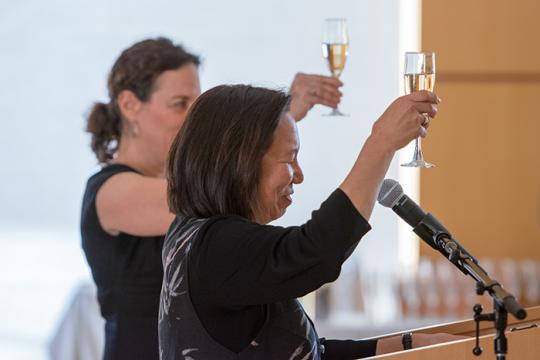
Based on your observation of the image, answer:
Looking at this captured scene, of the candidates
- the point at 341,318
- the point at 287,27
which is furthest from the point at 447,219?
the point at 341,318

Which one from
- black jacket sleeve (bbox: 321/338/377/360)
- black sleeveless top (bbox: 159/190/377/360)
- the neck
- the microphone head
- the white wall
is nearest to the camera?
black sleeveless top (bbox: 159/190/377/360)

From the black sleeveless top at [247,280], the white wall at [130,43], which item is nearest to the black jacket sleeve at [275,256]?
the black sleeveless top at [247,280]

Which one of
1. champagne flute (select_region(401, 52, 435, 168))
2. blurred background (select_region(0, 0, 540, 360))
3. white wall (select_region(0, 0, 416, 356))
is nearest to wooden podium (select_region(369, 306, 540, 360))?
champagne flute (select_region(401, 52, 435, 168))

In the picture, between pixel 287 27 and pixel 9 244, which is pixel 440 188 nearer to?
pixel 287 27

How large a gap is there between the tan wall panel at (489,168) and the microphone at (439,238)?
5.70 metres

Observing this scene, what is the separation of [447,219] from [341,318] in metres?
2.40

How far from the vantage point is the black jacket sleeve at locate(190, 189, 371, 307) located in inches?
61.7

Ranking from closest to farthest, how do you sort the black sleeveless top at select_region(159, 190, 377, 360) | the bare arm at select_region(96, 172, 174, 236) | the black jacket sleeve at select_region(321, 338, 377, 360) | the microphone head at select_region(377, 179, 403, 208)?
1. the black sleeveless top at select_region(159, 190, 377, 360)
2. the microphone head at select_region(377, 179, 403, 208)
3. the black jacket sleeve at select_region(321, 338, 377, 360)
4. the bare arm at select_region(96, 172, 174, 236)

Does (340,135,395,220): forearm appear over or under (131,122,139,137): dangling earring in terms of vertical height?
over

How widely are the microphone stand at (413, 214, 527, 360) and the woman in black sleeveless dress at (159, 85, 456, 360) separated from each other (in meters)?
0.12

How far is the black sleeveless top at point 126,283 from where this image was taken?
251 cm

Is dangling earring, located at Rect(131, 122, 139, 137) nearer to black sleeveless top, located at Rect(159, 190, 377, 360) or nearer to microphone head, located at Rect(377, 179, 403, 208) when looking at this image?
black sleeveless top, located at Rect(159, 190, 377, 360)

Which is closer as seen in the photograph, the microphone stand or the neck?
the microphone stand

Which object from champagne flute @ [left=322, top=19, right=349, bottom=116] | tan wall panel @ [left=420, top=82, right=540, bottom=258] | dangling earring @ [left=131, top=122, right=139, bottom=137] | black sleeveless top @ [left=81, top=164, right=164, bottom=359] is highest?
champagne flute @ [left=322, top=19, right=349, bottom=116]
